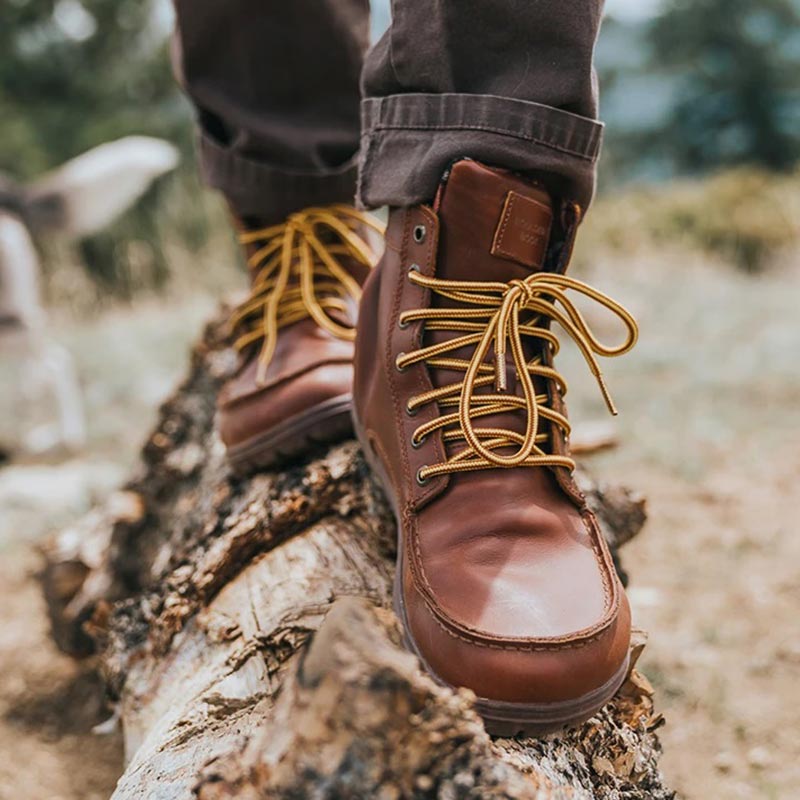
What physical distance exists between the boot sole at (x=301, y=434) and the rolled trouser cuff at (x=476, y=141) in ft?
1.24

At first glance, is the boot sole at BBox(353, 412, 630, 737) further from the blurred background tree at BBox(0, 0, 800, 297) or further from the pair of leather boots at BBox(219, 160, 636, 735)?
the blurred background tree at BBox(0, 0, 800, 297)

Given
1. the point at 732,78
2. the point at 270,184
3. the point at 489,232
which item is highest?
the point at 489,232

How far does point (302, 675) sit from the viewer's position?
2.29 feet

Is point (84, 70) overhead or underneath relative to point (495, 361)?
underneath

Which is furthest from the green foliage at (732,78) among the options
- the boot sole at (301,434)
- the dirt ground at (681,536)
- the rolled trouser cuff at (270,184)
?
the boot sole at (301,434)

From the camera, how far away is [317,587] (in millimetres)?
1172

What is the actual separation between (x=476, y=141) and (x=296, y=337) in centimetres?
55

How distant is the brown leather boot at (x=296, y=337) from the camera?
139 cm

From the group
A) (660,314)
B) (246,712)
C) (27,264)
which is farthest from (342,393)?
(660,314)

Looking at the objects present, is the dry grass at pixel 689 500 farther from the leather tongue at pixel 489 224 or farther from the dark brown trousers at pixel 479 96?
the dark brown trousers at pixel 479 96

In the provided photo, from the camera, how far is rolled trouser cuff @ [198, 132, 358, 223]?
1.52m

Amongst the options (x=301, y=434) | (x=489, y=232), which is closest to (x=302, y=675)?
(x=489, y=232)

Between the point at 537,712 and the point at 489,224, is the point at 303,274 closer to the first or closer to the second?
the point at 489,224

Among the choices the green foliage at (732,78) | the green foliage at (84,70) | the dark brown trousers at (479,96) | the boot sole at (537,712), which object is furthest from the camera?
the green foliage at (732,78)
